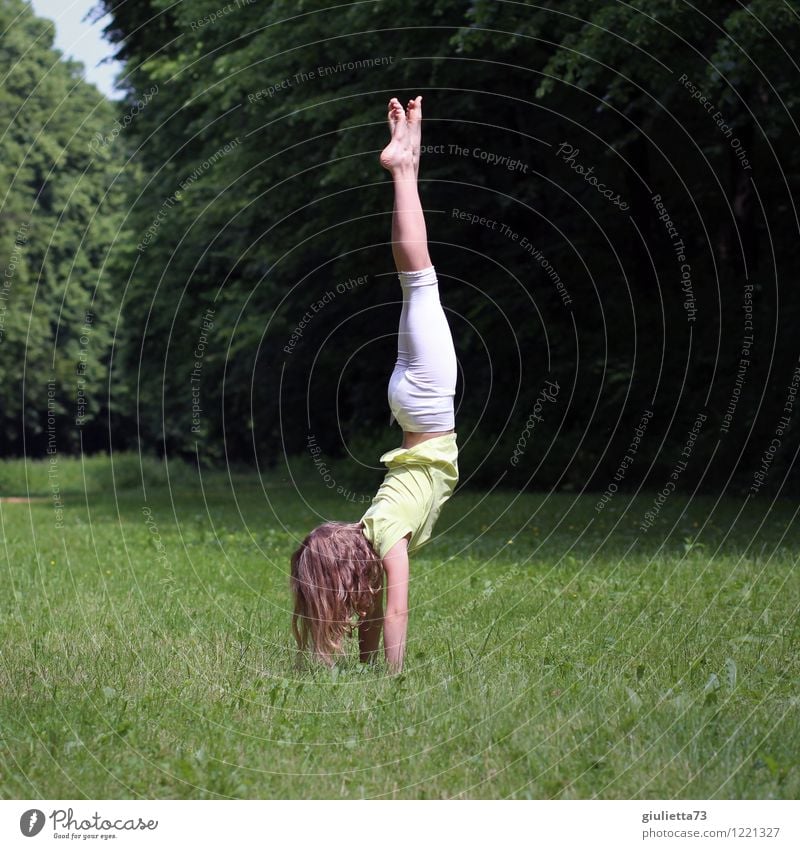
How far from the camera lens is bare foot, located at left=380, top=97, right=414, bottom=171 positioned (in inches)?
246

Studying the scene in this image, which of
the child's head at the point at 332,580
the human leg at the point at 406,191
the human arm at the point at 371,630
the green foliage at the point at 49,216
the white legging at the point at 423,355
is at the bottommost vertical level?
the human arm at the point at 371,630

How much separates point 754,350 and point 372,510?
14268 millimetres

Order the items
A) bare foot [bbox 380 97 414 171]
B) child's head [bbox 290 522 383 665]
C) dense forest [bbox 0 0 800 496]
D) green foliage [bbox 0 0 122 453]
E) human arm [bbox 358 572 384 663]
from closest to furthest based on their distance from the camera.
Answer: child's head [bbox 290 522 383 665] < bare foot [bbox 380 97 414 171] < human arm [bbox 358 572 384 663] < dense forest [bbox 0 0 800 496] < green foliage [bbox 0 0 122 453]

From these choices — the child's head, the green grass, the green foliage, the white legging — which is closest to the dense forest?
the green grass

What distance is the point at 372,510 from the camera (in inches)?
249

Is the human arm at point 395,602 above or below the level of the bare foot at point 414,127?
below

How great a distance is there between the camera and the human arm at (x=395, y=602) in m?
6.12

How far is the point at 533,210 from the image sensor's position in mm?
19469

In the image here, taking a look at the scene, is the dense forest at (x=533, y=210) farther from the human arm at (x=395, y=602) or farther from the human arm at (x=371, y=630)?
the human arm at (x=395, y=602)

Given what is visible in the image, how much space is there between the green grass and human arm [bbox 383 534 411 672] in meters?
0.14

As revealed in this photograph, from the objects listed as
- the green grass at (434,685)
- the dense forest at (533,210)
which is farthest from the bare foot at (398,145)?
the dense forest at (533,210)

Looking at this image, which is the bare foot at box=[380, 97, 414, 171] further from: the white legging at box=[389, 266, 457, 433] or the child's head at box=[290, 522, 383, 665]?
the child's head at box=[290, 522, 383, 665]

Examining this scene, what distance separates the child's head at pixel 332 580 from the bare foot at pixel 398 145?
1843 millimetres
